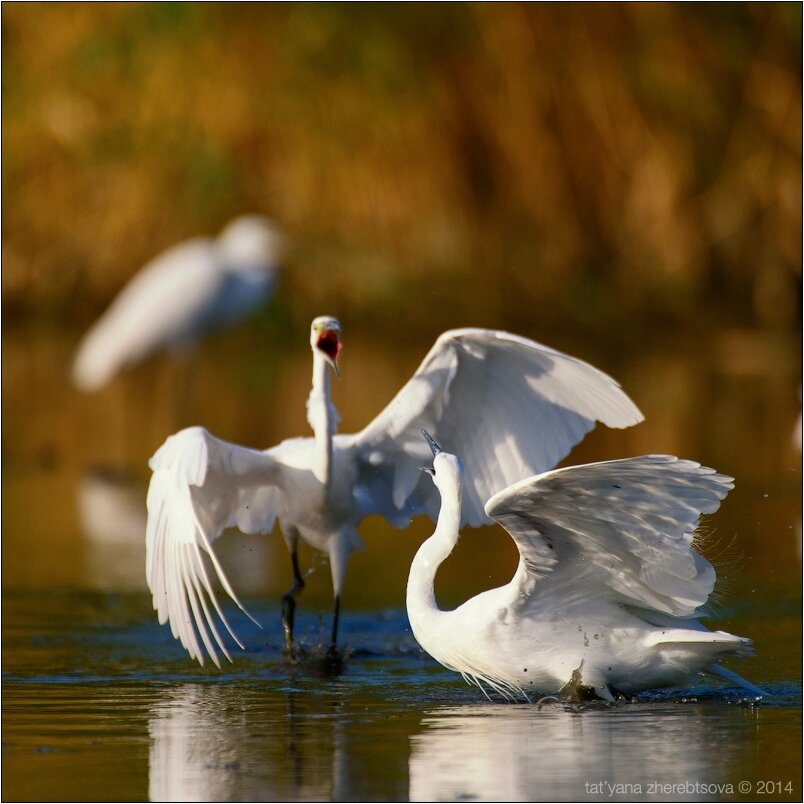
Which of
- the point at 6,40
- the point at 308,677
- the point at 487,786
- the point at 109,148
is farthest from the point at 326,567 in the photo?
the point at 6,40

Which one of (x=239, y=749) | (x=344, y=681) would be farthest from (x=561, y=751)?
(x=344, y=681)

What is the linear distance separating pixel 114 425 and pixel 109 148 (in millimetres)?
6381

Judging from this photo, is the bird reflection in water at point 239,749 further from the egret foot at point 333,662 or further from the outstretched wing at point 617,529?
the outstretched wing at point 617,529

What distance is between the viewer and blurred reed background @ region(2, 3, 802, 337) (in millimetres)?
18516

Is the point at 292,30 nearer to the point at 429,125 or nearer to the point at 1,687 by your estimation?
the point at 429,125

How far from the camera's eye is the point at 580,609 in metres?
6.15

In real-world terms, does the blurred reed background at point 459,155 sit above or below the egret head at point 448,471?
above

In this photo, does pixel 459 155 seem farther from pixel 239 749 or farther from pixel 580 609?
pixel 239 749

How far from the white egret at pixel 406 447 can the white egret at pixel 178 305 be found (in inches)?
Result: 313

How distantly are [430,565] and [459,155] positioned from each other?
1337 cm

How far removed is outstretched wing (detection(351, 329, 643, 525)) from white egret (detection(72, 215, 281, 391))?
8.04 metres

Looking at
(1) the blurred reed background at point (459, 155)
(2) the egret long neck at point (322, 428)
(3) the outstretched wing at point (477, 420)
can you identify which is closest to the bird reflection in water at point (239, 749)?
(2) the egret long neck at point (322, 428)

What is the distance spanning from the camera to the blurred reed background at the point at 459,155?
60.7ft

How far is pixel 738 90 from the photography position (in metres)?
18.7
